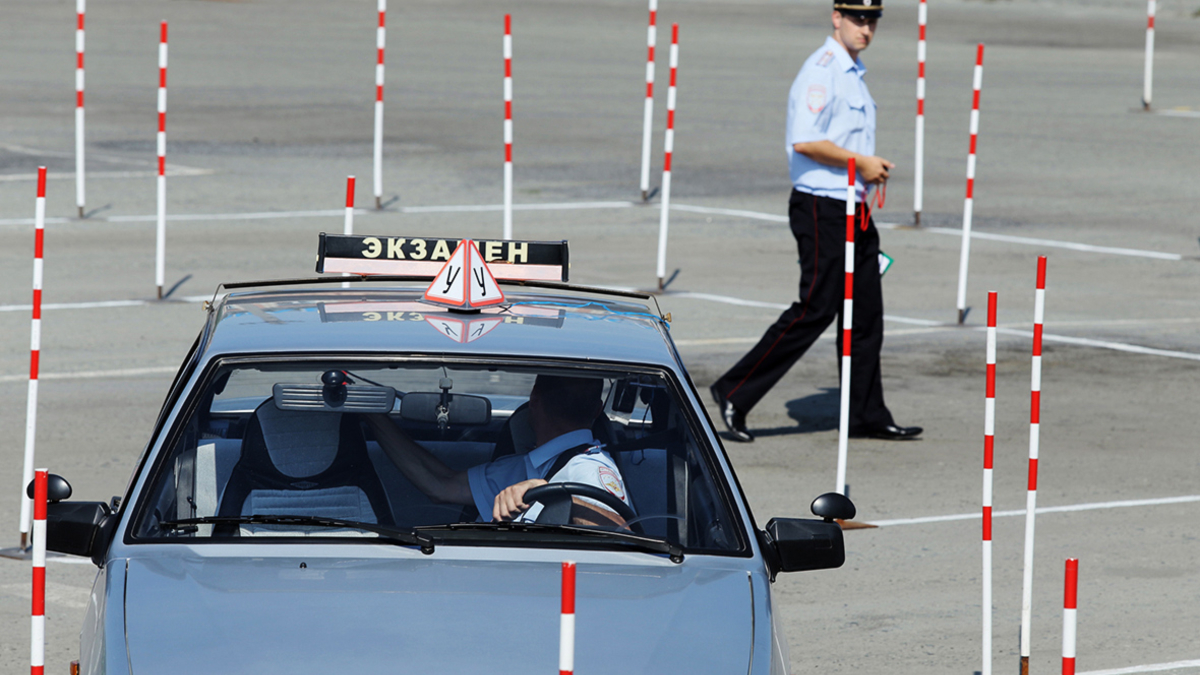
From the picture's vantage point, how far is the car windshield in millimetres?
4344

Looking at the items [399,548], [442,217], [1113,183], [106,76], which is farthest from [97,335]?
[106,76]

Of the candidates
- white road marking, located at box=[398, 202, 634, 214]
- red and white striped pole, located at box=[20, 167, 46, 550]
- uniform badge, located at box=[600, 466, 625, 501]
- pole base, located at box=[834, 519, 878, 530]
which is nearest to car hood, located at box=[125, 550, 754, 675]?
uniform badge, located at box=[600, 466, 625, 501]

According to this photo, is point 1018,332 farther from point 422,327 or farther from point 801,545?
point 422,327

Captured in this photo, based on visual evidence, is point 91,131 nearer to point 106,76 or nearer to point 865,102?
point 106,76

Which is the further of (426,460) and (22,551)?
(22,551)

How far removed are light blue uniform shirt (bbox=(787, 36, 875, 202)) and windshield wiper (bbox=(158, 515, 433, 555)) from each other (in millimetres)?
5061

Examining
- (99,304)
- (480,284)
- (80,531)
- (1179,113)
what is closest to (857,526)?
(480,284)

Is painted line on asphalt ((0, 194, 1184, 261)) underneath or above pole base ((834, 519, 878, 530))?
above

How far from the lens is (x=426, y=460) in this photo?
4.65m

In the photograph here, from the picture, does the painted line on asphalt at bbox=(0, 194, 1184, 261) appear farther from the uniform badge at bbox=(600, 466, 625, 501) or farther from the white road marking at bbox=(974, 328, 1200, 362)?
the uniform badge at bbox=(600, 466, 625, 501)

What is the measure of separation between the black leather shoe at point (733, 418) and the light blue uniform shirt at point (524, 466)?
14.5 feet

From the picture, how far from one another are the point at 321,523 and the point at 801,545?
1.26 metres

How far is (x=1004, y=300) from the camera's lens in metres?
13.2

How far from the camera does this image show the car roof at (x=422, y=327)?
4.48 meters
